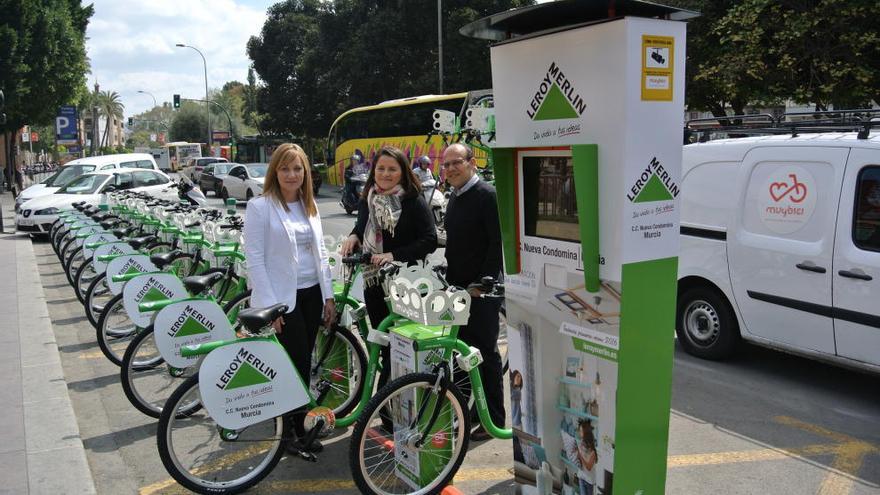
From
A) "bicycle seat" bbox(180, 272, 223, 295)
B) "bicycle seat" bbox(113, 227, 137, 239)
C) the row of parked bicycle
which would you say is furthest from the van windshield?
"bicycle seat" bbox(180, 272, 223, 295)

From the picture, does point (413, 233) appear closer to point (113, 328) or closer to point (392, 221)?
point (392, 221)

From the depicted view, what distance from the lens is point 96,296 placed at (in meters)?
7.29

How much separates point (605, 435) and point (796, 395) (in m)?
3.18

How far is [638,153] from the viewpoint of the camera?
264 cm

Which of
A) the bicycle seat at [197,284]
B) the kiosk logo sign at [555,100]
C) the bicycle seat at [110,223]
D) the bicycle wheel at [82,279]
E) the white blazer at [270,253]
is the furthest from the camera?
the bicycle seat at [110,223]

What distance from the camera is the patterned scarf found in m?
4.41

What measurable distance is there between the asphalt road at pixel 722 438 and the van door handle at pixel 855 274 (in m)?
0.97

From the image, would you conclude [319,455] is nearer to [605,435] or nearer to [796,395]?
[605,435]

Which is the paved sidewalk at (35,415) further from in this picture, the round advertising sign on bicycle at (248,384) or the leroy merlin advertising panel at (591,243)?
the leroy merlin advertising panel at (591,243)

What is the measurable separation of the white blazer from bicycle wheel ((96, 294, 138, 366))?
250 cm

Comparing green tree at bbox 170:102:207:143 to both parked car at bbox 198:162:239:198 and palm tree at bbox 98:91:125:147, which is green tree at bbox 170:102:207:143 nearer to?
palm tree at bbox 98:91:125:147

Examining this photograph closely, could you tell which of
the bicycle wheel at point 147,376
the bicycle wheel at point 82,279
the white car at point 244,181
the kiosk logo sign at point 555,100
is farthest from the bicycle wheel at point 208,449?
the white car at point 244,181

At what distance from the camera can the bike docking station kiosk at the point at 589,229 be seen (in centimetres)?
264

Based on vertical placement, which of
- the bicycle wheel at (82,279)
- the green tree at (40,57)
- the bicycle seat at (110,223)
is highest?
the green tree at (40,57)
